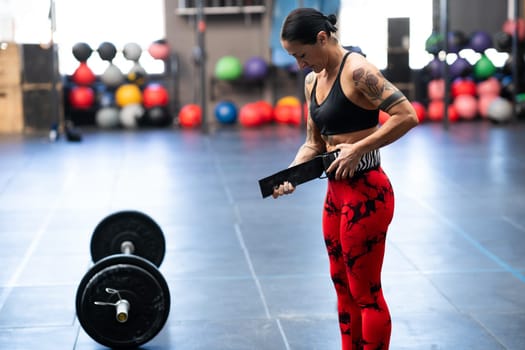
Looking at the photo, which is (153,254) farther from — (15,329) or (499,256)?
(499,256)

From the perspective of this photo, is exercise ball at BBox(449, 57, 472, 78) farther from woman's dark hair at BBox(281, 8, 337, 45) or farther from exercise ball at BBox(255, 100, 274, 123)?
woman's dark hair at BBox(281, 8, 337, 45)

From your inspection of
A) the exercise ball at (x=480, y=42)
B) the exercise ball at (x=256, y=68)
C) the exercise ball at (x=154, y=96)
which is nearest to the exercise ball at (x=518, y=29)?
the exercise ball at (x=480, y=42)

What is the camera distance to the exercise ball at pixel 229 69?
12547 millimetres

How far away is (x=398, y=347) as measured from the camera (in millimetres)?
3490

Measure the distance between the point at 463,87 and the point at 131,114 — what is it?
4814mm

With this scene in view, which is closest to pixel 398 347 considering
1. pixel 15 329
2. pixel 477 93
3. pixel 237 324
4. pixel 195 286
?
pixel 237 324

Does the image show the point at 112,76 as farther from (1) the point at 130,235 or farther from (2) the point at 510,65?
(1) the point at 130,235

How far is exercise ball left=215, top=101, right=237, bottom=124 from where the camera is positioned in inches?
492

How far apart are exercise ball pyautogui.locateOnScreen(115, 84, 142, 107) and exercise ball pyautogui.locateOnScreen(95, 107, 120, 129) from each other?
0.17 meters

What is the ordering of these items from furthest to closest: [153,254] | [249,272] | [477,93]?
[477,93], [249,272], [153,254]

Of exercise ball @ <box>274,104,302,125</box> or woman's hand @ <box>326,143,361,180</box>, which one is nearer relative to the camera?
woman's hand @ <box>326,143,361,180</box>

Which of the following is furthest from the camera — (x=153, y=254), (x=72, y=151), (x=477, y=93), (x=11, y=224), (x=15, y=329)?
(x=477, y=93)

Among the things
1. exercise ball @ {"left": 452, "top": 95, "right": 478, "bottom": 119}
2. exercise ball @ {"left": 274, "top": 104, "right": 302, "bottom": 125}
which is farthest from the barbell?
exercise ball @ {"left": 452, "top": 95, "right": 478, "bottom": 119}

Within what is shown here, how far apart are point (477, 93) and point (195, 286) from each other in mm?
9147
